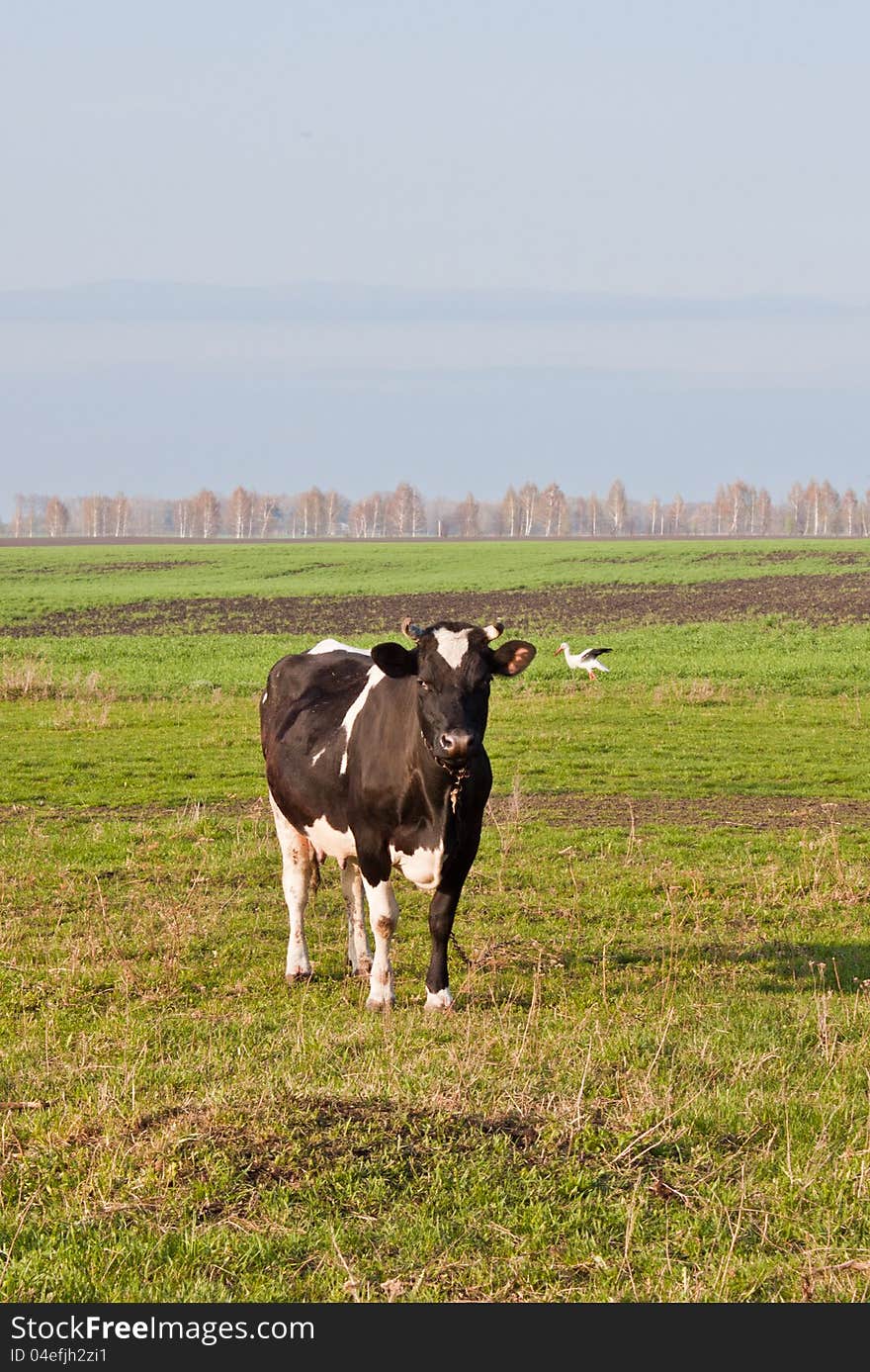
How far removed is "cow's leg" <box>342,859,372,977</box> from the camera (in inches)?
469

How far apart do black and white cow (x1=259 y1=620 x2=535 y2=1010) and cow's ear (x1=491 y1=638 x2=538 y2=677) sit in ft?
0.04

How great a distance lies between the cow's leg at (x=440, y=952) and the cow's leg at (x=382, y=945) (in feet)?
0.94

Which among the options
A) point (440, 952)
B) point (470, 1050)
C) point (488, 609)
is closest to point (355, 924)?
point (440, 952)

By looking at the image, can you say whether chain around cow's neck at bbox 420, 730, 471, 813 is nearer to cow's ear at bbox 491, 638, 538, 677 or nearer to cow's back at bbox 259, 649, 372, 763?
cow's ear at bbox 491, 638, 538, 677

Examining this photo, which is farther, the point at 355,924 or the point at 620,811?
the point at 620,811

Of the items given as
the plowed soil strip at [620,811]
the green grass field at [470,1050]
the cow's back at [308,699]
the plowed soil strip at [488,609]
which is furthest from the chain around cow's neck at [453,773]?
the plowed soil strip at [488,609]

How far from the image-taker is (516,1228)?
6055 millimetres

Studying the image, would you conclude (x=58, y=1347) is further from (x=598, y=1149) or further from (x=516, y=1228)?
(x=598, y=1149)

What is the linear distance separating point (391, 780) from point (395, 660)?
90 cm

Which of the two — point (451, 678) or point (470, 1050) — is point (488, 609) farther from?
point (470, 1050)

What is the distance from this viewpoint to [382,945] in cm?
1064

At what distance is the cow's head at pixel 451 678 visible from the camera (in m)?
10.0

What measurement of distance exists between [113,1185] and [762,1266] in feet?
8.86

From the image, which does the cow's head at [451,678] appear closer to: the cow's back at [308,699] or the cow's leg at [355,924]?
the cow's back at [308,699]
